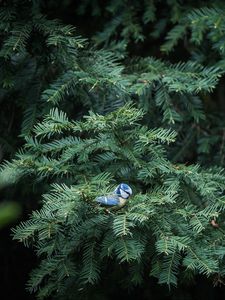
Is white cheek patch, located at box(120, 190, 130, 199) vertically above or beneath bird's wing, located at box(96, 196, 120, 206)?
above

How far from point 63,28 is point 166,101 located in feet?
1.92

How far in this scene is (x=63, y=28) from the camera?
1.96 m

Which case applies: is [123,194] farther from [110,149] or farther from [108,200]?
[110,149]

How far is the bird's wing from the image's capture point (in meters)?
1.54

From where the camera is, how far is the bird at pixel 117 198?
1.55 meters

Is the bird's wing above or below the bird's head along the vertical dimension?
below

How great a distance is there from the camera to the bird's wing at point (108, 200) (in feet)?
5.05

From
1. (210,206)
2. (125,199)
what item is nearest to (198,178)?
(210,206)

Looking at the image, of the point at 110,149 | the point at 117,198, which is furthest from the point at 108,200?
the point at 110,149

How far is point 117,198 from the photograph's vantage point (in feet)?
5.15

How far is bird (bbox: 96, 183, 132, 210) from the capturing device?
1547 mm

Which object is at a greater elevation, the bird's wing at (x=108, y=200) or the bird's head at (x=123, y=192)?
the bird's head at (x=123, y=192)

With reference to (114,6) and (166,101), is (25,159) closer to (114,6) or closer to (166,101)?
(166,101)

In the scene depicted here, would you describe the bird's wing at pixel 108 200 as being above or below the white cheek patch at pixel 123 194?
below
